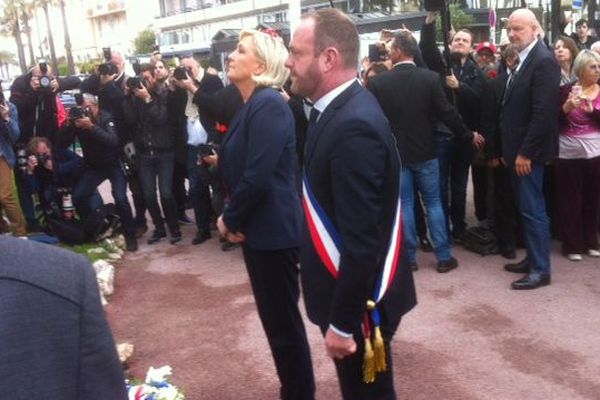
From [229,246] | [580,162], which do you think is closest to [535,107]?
[580,162]

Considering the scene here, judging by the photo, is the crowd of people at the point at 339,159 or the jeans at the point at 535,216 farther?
the jeans at the point at 535,216

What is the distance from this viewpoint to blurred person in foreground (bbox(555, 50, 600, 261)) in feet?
17.5

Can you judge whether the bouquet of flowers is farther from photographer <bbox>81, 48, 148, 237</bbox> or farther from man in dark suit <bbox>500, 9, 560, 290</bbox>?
photographer <bbox>81, 48, 148, 237</bbox>

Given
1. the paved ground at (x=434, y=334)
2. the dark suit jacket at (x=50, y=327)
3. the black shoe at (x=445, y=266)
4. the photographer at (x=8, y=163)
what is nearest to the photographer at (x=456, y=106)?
the paved ground at (x=434, y=334)

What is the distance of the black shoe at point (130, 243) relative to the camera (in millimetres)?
6891

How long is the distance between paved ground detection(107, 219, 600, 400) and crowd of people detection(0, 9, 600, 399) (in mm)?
347

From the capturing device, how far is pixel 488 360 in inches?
152

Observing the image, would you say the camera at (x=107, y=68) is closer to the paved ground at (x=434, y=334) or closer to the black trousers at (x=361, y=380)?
the paved ground at (x=434, y=334)

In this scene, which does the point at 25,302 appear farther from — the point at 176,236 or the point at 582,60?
the point at 176,236

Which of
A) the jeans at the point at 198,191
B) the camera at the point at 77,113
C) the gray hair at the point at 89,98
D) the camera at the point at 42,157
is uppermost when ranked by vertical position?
the gray hair at the point at 89,98

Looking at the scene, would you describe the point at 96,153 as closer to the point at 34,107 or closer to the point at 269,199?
the point at 34,107

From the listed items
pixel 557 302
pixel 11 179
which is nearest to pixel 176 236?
pixel 11 179

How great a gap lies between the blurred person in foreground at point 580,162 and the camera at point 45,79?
534 centimetres

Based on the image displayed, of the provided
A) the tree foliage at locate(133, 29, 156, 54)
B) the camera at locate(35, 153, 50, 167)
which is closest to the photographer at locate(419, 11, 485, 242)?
the camera at locate(35, 153, 50, 167)
